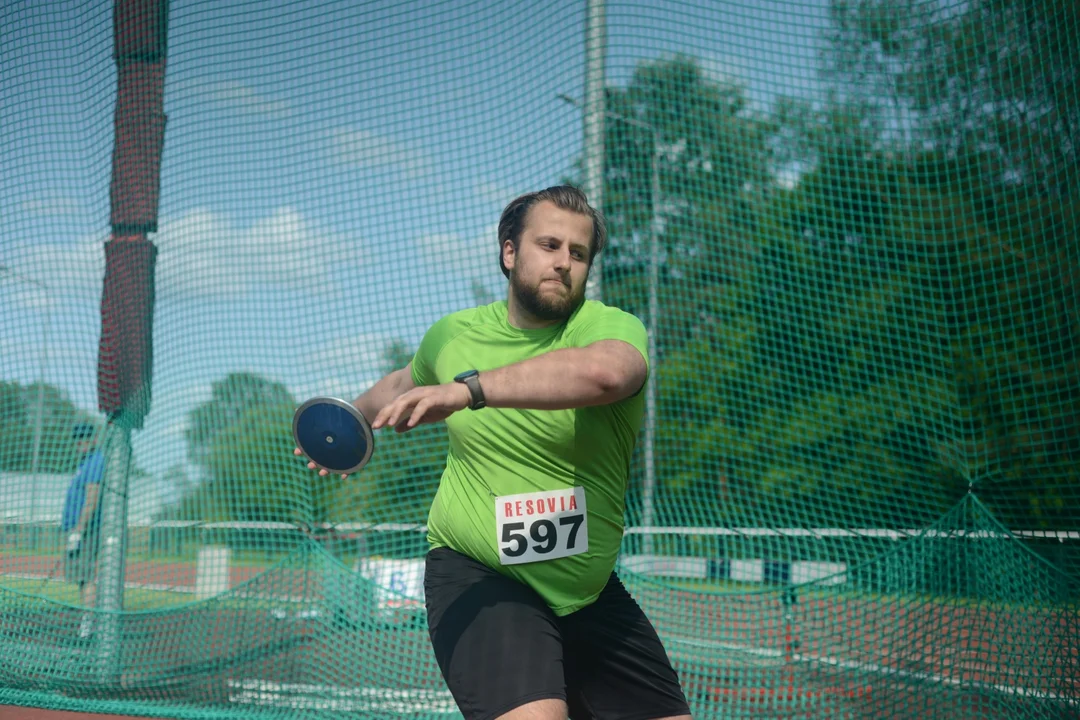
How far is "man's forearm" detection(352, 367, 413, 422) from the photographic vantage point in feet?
9.77

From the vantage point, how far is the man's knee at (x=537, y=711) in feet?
7.30

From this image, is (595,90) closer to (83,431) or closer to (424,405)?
(83,431)

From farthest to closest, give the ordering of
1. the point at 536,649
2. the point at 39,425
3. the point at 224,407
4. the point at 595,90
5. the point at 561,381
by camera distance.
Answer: the point at 224,407
the point at 39,425
the point at 595,90
the point at 536,649
the point at 561,381

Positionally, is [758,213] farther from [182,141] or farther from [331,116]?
[182,141]

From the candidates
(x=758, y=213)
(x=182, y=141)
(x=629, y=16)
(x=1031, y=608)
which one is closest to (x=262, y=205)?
(x=182, y=141)

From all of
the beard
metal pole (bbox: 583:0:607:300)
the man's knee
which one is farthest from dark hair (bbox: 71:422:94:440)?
the man's knee

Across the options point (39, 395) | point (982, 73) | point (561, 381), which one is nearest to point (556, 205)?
point (561, 381)

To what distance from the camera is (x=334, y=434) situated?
2416 millimetres

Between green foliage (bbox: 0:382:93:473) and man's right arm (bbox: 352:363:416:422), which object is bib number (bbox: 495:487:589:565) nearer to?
man's right arm (bbox: 352:363:416:422)

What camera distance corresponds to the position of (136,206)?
680cm

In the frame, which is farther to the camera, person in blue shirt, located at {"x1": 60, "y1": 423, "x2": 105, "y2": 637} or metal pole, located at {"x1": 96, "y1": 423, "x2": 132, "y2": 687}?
person in blue shirt, located at {"x1": 60, "y1": 423, "x2": 105, "y2": 637}

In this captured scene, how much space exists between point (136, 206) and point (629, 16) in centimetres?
370

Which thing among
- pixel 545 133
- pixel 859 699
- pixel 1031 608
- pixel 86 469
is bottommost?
pixel 859 699

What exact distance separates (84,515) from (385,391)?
4748mm
